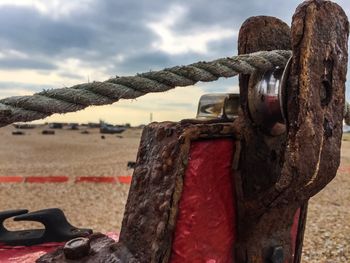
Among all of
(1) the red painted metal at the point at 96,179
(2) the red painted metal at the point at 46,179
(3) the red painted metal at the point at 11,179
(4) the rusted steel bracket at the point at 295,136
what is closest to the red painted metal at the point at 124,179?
(1) the red painted metal at the point at 96,179

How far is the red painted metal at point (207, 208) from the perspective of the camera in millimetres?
1395

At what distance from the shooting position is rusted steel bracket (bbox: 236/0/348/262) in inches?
50.6

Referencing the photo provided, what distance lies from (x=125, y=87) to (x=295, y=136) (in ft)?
1.61

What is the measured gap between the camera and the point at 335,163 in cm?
138

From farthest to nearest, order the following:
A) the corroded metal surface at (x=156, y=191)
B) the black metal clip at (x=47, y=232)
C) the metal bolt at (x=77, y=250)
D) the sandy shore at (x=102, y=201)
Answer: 1. the sandy shore at (x=102, y=201)
2. the black metal clip at (x=47, y=232)
3. the metal bolt at (x=77, y=250)
4. the corroded metal surface at (x=156, y=191)

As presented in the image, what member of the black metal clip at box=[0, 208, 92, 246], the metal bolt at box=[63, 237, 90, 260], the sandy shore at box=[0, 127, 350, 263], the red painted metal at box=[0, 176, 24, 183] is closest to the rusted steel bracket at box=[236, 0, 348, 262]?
the metal bolt at box=[63, 237, 90, 260]

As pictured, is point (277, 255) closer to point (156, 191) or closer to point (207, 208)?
point (207, 208)

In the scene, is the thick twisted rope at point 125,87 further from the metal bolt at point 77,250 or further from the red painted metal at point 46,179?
the red painted metal at point 46,179

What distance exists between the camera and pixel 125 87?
1341 millimetres

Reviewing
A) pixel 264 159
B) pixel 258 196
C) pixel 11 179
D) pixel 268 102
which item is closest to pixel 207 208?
pixel 258 196

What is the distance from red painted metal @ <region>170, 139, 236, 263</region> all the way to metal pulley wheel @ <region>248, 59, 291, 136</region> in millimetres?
128

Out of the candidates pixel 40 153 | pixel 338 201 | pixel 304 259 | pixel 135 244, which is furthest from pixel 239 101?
pixel 40 153

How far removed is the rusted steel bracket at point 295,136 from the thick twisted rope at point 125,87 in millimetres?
102

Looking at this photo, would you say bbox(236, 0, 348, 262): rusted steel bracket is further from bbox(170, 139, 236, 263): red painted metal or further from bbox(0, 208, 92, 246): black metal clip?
bbox(0, 208, 92, 246): black metal clip
